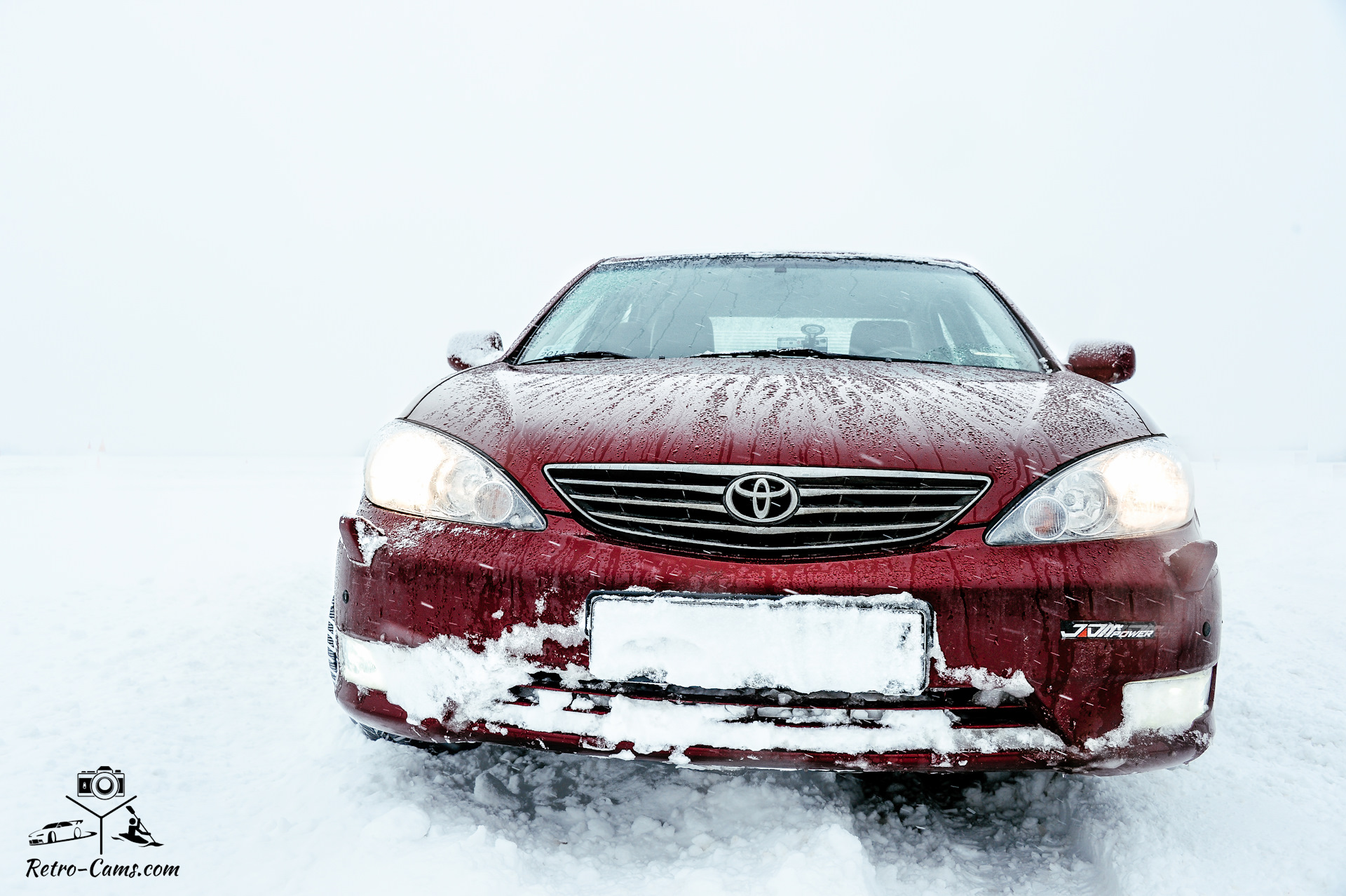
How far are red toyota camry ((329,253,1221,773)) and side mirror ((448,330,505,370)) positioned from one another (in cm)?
82

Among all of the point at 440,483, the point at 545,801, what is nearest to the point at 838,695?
the point at 545,801

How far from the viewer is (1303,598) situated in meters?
3.28

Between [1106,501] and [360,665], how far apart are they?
144 centimetres

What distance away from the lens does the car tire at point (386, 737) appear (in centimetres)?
165

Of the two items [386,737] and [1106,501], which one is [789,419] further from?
[386,737]

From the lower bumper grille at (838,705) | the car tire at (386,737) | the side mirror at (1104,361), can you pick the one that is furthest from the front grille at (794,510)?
the side mirror at (1104,361)

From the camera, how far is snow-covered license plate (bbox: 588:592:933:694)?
1411mm

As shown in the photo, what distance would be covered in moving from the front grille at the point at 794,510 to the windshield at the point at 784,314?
0.78m

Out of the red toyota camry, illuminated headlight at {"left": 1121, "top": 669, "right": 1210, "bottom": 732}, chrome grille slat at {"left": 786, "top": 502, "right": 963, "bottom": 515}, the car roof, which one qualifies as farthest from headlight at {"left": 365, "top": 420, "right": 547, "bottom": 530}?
the car roof

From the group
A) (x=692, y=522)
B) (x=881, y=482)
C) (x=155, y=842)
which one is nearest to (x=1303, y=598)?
(x=881, y=482)

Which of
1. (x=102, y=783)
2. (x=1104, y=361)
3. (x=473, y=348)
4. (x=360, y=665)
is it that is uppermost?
(x=1104, y=361)

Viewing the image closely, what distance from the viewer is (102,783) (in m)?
1.79

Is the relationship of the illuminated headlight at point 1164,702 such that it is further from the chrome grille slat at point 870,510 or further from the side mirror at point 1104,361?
the side mirror at point 1104,361

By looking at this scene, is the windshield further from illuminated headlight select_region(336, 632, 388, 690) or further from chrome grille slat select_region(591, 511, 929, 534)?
illuminated headlight select_region(336, 632, 388, 690)
